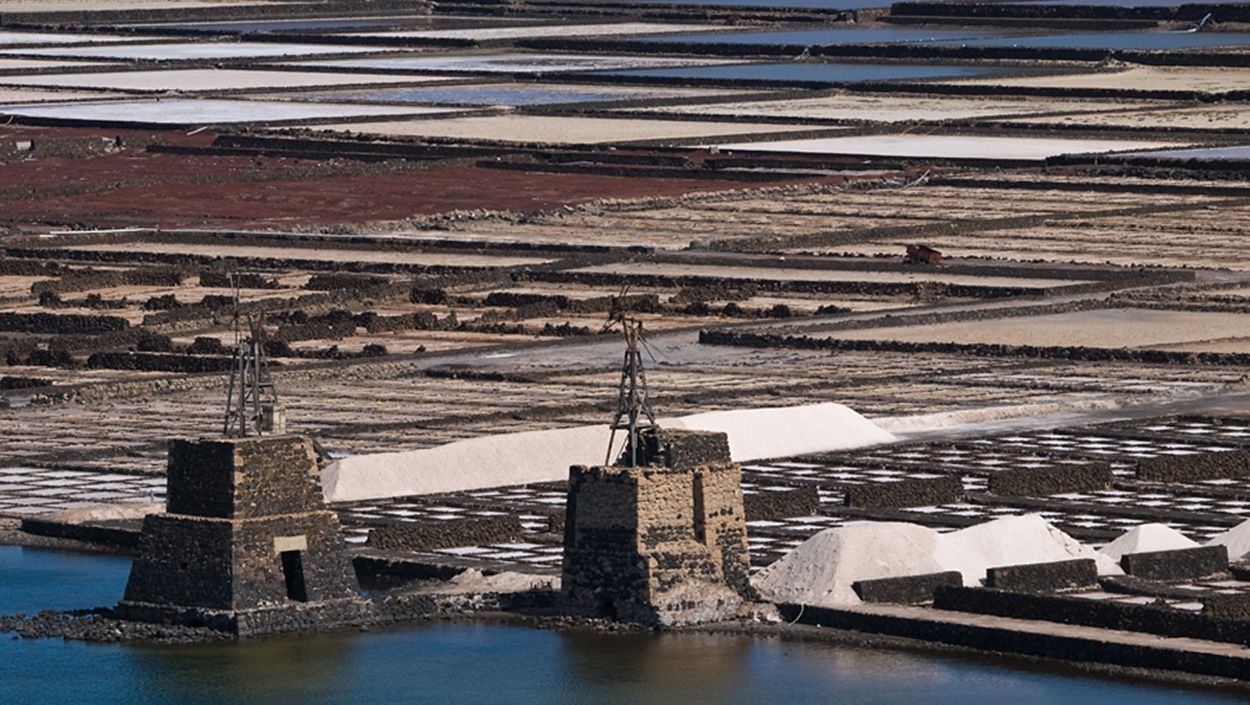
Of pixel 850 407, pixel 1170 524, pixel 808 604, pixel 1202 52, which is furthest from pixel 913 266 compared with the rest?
pixel 1202 52

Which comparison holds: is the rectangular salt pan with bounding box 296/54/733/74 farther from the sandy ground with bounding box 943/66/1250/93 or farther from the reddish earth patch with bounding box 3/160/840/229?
the reddish earth patch with bounding box 3/160/840/229

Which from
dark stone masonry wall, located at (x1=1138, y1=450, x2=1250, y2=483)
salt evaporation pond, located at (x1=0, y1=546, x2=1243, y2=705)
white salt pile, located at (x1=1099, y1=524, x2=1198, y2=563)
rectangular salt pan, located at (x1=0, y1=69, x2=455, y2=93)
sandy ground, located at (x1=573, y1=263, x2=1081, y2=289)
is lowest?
salt evaporation pond, located at (x1=0, y1=546, x2=1243, y2=705)

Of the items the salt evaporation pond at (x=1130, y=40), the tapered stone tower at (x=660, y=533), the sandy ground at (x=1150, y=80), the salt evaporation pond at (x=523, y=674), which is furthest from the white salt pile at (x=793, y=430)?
the salt evaporation pond at (x=1130, y=40)

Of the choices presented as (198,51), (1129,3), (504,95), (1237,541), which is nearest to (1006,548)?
(1237,541)

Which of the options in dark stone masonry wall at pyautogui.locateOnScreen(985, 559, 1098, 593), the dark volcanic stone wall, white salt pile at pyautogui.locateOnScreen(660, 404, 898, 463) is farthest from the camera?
white salt pile at pyautogui.locateOnScreen(660, 404, 898, 463)

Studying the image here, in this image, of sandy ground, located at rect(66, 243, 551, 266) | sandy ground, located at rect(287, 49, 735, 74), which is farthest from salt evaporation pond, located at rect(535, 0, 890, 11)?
sandy ground, located at rect(66, 243, 551, 266)

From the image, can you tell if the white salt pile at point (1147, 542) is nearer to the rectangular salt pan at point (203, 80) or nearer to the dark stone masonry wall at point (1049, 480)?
the dark stone masonry wall at point (1049, 480)

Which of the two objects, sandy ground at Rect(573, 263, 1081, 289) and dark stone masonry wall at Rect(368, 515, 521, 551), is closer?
dark stone masonry wall at Rect(368, 515, 521, 551)

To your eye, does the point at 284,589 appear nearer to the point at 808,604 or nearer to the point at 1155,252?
the point at 808,604
